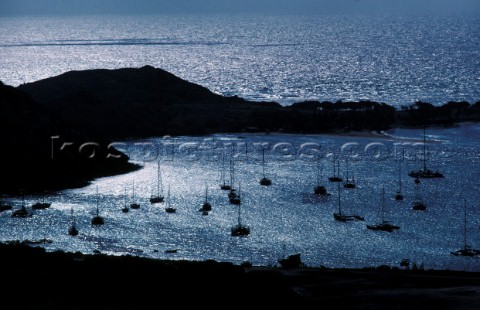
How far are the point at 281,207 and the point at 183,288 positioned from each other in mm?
34765

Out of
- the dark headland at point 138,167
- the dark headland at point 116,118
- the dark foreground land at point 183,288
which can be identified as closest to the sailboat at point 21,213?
the dark headland at point 138,167

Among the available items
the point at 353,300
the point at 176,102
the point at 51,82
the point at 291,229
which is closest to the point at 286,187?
the point at 291,229

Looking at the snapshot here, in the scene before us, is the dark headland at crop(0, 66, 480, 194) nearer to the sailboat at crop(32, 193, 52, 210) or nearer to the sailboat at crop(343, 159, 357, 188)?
the sailboat at crop(32, 193, 52, 210)

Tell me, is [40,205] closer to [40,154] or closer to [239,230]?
[239,230]

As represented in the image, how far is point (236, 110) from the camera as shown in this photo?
115 meters

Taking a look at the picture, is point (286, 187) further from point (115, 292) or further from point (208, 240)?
point (115, 292)

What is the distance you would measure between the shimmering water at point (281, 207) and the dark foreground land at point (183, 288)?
15.5 meters

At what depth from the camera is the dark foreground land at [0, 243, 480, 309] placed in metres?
32.1

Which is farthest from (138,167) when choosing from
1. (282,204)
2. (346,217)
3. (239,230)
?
(239,230)

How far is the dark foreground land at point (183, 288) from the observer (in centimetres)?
3209

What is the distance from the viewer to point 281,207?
222ft

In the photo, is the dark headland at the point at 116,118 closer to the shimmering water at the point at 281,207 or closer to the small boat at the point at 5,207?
the shimmering water at the point at 281,207

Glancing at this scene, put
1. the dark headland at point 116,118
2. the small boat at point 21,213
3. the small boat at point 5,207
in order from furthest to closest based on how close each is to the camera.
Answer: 1. the dark headland at point 116,118
2. the small boat at point 5,207
3. the small boat at point 21,213

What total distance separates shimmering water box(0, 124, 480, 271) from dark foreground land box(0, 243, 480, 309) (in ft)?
50.7
